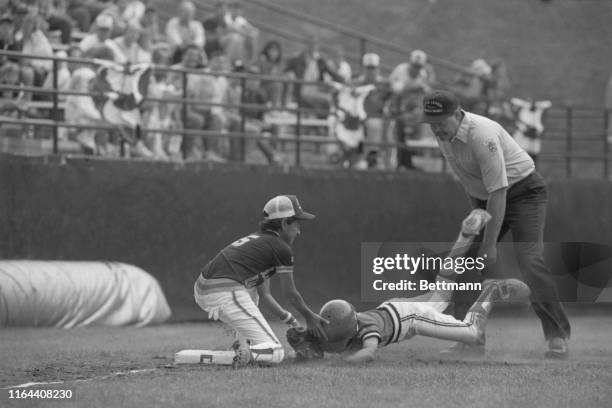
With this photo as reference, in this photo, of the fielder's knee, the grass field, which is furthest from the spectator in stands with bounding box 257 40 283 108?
the fielder's knee

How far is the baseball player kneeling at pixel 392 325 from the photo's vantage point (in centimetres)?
853

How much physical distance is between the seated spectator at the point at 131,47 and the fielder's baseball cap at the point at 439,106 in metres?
6.94

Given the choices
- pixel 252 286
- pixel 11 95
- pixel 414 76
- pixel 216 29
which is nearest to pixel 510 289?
pixel 252 286

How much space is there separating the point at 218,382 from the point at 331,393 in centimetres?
81

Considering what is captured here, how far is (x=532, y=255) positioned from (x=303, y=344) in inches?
83.1

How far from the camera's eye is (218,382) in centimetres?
748

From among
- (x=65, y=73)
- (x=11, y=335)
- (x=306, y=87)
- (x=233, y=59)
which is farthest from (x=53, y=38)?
(x=11, y=335)

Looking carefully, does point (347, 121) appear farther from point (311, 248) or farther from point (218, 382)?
point (218, 382)

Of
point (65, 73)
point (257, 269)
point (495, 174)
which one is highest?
point (65, 73)

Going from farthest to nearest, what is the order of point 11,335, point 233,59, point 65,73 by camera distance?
1. point 233,59
2. point 65,73
3. point 11,335

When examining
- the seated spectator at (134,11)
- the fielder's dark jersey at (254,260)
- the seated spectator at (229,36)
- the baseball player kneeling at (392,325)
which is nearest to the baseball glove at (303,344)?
the baseball player kneeling at (392,325)

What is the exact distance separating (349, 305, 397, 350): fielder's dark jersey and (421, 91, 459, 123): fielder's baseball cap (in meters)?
Result: 1.57

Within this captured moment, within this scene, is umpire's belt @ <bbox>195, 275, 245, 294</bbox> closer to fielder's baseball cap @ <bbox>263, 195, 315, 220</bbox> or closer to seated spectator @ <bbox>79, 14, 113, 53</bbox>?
fielder's baseball cap @ <bbox>263, 195, 315, 220</bbox>

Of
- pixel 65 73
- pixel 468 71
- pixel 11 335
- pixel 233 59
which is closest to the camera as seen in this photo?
pixel 11 335
